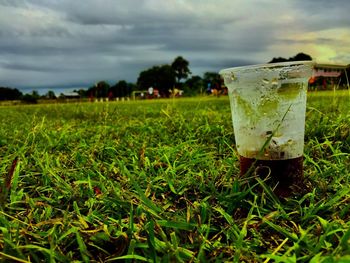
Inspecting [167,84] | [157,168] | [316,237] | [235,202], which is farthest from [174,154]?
[167,84]

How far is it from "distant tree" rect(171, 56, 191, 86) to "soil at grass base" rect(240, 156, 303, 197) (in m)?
88.7

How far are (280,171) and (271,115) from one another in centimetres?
25

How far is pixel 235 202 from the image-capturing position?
1499 mm

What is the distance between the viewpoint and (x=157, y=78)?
8600 centimetres

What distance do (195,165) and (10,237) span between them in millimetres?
1167

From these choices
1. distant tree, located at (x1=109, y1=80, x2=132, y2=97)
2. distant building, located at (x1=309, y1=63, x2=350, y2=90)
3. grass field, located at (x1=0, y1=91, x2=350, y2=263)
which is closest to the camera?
grass field, located at (x1=0, y1=91, x2=350, y2=263)

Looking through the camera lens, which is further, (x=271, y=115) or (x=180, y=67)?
(x=180, y=67)

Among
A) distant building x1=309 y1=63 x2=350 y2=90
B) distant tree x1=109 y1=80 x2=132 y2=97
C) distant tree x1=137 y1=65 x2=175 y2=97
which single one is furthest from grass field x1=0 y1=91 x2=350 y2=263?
distant tree x1=137 y1=65 x2=175 y2=97

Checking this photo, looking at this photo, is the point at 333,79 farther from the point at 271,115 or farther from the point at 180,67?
the point at 180,67

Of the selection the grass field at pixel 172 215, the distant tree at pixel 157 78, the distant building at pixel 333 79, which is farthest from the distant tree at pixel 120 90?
the grass field at pixel 172 215

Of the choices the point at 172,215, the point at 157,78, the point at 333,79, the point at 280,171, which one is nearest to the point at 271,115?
the point at 280,171

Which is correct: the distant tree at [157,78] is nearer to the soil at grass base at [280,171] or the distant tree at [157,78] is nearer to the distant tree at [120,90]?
the distant tree at [120,90]

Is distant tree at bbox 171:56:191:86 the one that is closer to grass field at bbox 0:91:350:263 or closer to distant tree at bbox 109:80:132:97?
distant tree at bbox 109:80:132:97

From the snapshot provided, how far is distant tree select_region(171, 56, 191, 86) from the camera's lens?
90.8 meters
